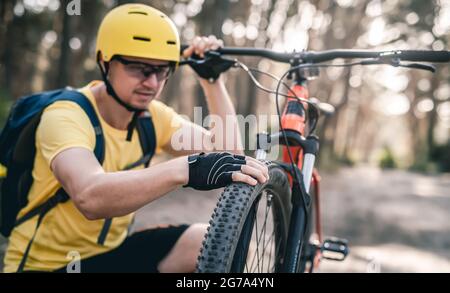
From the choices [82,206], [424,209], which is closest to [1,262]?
[82,206]

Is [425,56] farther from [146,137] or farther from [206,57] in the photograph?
[146,137]

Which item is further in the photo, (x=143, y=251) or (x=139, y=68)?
(x=143, y=251)

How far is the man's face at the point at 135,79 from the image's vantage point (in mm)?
2641

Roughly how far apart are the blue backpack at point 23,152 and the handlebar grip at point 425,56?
152 centimetres

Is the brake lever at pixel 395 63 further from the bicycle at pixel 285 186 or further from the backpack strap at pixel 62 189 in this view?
the backpack strap at pixel 62 189

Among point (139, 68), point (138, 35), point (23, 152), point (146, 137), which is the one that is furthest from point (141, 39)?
point (23, 152)

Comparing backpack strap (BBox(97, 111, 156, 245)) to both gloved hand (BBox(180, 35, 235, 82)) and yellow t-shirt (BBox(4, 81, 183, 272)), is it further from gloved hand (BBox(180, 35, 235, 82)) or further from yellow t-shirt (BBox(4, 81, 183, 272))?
gloved hand (BBox(180, 35, 235, 82))

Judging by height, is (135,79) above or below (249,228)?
above

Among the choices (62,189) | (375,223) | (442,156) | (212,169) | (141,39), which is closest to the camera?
(212,169)

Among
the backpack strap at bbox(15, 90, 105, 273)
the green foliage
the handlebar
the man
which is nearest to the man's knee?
the man

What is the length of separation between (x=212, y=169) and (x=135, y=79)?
1078 mm

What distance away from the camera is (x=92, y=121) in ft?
8.13

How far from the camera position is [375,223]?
9.51m

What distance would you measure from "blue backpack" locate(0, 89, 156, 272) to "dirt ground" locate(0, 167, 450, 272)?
3.35 meters
